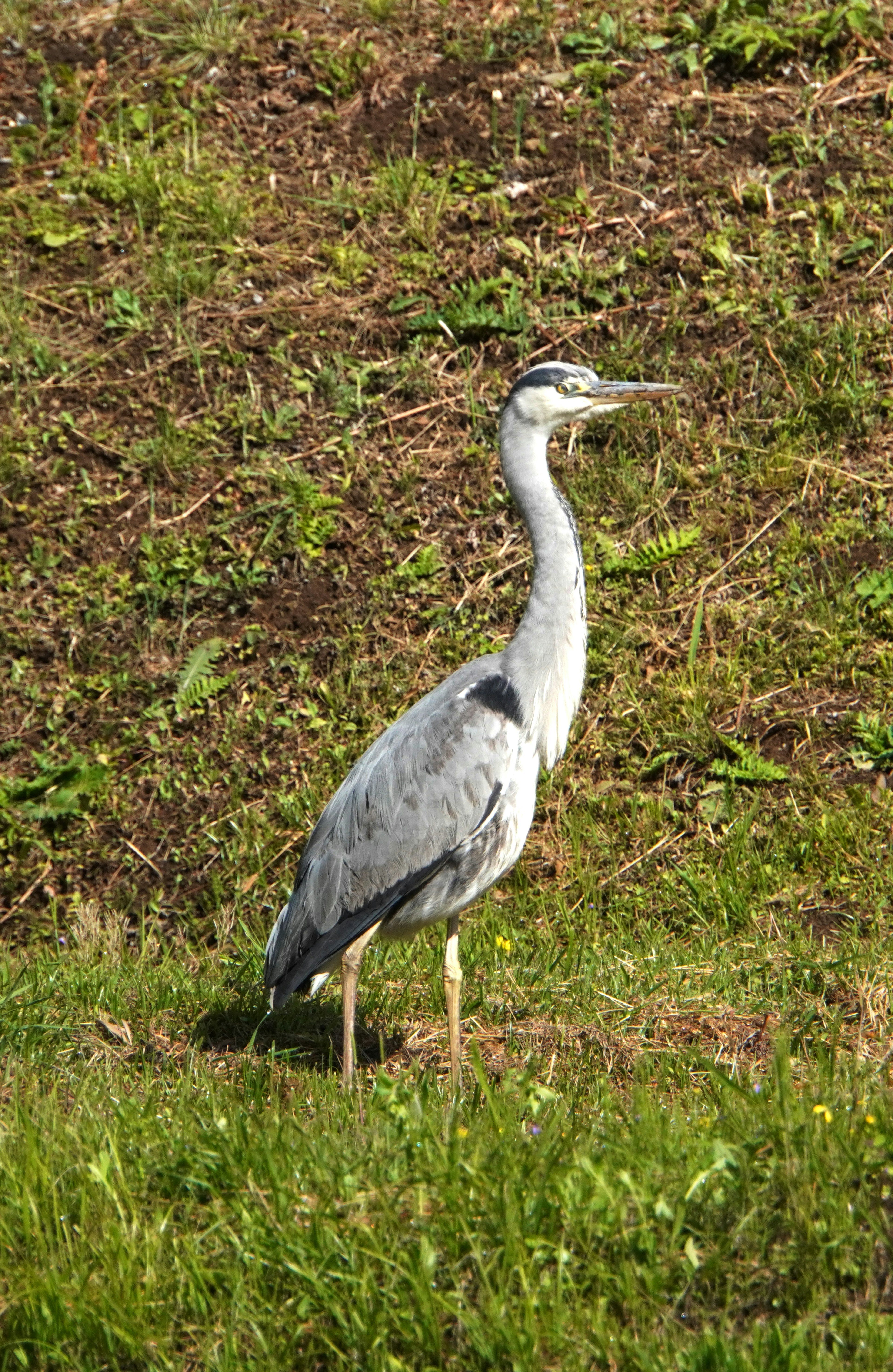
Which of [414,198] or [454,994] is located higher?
[414,198]

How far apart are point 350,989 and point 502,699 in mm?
1177

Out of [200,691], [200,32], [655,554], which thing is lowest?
[200,691]

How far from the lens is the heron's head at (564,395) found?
219 inches

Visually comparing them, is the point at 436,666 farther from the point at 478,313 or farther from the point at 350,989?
the point at 350,989

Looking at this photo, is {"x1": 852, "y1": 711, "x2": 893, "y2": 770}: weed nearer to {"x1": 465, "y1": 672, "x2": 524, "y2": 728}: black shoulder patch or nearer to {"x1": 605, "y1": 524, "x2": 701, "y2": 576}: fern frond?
{"x1": 605, "y1": 524, "x2": 701, "y2": 576}: fern frond

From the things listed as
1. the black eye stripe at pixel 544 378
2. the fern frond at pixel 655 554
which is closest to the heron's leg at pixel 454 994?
the black eye stripe at pixel 544 378

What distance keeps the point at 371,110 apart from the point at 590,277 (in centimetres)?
221

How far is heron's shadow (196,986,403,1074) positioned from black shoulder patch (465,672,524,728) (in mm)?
1267

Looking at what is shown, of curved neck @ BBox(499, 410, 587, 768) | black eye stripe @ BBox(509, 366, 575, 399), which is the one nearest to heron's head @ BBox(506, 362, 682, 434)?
black eye stripe @ BBox(509, 366, 575, 399)

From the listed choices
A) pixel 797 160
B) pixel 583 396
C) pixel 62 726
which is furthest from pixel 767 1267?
pixel 797 160

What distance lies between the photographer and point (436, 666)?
25.0ft

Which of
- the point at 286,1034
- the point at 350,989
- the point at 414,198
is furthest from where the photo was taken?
the point at 414,198

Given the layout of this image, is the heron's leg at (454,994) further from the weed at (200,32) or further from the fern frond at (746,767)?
the weed at (200,32)

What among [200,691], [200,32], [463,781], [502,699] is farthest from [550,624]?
[200,32]
